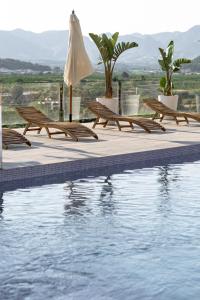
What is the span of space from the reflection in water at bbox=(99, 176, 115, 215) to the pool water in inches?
0.5

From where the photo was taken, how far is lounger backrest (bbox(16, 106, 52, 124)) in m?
12.2

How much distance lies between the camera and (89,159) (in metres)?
9.46

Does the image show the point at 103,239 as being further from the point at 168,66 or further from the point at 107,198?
the point at 168,66

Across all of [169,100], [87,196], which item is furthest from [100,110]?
[87,196]

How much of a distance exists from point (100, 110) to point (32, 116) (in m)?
1.73

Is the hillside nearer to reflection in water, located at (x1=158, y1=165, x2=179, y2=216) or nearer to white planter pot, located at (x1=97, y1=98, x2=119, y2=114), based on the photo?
white planter pot, located at (x1=97, y1=98, x2=119, y2=114)

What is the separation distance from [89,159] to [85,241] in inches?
142

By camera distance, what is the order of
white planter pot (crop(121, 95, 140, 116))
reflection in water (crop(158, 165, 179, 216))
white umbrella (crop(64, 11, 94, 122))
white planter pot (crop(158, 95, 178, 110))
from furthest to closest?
white planter pot (crop(121, 95, 140, 116)) < white planter pot (crop(158, 95, 178, 110)) < white umbrella (crop(64, 11, 94, 122)) < reflection in water (crop(158, 165, 179, 216))

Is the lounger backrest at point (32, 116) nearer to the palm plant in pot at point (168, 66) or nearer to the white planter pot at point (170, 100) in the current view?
the white planter pot at point (170, 100)

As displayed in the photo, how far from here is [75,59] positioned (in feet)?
43.5

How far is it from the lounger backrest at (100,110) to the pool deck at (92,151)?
0.34 m

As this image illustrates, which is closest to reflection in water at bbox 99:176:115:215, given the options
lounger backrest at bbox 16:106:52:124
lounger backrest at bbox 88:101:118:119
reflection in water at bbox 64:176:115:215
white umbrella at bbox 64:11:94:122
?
reflection in water at bbox 64:176:115:215

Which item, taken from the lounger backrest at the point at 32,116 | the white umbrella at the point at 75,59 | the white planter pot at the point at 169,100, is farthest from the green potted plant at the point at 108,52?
the lounger backrest at the point at 32,116

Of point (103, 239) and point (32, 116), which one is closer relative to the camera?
point (103, 239)
